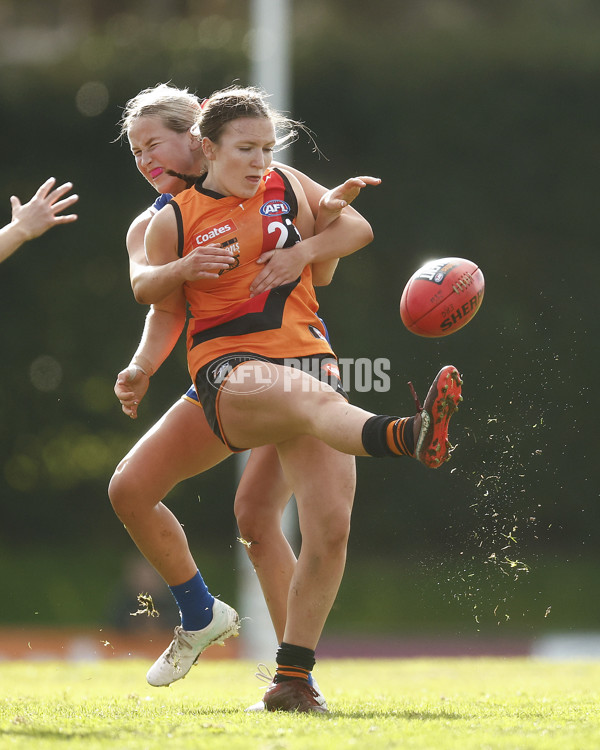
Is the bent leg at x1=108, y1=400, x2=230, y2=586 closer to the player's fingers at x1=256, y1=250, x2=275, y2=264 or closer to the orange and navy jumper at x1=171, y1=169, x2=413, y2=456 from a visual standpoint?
the orange and navy jumper at x1=171, y1=169, x2=413, y2=456

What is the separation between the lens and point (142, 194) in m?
13.4

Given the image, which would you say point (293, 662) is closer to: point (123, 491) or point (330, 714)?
point (330, 714)

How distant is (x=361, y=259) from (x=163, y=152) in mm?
8755

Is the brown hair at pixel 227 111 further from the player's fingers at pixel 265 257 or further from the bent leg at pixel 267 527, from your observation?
the bent leg at pixel 267 527

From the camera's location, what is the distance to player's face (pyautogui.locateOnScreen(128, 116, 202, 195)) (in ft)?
14.6

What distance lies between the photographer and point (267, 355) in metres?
3.90

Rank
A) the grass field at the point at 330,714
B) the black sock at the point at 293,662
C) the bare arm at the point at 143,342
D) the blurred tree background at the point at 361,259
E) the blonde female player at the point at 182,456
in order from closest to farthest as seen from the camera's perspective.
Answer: the grass field at the point at 330,714, the black sock at the point at 293,662, the bare arm at the point at 143,342, the blonde female player at the point at 182,456, the blurred tree background at the point at 361,259

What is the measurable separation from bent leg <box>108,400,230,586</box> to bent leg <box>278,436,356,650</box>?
521mm

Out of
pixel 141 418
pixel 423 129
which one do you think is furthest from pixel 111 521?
pixel 423 129

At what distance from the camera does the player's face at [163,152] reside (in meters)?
4.44

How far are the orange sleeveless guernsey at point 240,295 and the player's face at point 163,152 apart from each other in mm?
308

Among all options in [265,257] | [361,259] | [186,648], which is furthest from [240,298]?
[361,259]

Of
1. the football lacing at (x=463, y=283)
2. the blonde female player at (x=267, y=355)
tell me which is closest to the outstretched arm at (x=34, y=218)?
the blonde female player at (x=267, y=355)

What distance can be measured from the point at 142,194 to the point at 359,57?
3.22 metres
